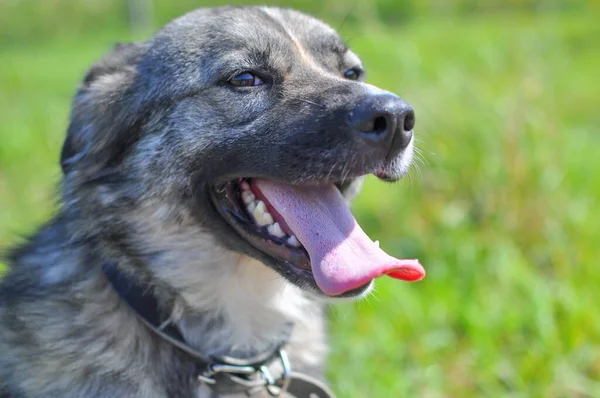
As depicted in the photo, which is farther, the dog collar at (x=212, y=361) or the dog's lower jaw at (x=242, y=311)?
the dog's lower jaw at (x=242, y=311)

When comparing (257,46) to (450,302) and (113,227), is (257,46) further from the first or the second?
(450,302)

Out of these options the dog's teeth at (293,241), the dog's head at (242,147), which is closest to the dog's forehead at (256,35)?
the dog's head at (242,147)

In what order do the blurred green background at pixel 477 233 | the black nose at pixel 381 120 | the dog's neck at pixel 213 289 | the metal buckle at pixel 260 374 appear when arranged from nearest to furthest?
the black nose at pixel 381 120 < the metal buckle at pixel 260 374 < the dog's neck at pixel 213 289 < the blurred green background at pixel 477 233

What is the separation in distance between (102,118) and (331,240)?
102cm

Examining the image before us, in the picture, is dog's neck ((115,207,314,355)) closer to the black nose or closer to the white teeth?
the white teeth

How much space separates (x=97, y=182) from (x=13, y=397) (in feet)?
2.70

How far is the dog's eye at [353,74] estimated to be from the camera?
3.21 metres

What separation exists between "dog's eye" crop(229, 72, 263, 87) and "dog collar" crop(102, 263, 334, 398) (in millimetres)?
815

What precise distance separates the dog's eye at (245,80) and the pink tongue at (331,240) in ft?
1.25

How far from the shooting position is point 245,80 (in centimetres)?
279

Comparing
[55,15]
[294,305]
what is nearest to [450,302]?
[294,305]

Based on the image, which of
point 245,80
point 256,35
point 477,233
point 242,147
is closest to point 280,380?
point 242,147

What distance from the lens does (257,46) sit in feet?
9.32

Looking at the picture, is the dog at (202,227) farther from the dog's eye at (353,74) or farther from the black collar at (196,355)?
the dog's eye at (353,74)
